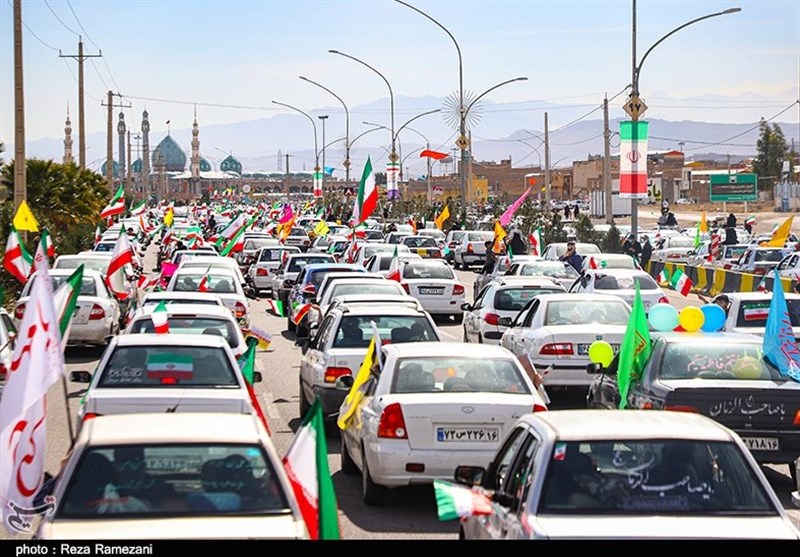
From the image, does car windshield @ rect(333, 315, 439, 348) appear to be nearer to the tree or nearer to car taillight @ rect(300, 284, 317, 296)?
car taillight @ rect(300, 284, 317, 296)

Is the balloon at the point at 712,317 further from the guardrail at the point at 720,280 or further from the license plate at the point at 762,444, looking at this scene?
the guardrail at the point at 720,280

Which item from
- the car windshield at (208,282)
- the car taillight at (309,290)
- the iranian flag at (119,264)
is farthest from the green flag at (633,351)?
the car taillight at (309,290)

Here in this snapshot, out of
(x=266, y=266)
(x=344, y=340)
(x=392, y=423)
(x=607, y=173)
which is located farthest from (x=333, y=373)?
(x=607, y=173)

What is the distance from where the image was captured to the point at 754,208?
392 feet

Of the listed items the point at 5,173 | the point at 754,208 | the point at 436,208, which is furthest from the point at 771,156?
the point at 5,173

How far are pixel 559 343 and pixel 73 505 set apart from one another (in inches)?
418

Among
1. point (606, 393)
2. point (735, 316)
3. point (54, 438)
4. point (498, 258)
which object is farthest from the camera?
point (498, 258)

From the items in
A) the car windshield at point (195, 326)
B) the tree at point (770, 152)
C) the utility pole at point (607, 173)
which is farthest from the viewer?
the tree at point (770, 152)

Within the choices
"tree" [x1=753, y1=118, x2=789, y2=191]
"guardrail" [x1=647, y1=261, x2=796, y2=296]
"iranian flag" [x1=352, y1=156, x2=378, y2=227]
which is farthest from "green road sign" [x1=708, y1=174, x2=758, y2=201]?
"iranian flag" [x1=352, y1=156, x2=378, y2=227]

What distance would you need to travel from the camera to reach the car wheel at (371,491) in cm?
1147

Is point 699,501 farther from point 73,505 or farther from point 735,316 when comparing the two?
point 735,316

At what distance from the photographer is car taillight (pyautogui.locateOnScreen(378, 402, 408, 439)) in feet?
36.7

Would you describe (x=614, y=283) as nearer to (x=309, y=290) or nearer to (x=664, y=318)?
(x=309, y=290)

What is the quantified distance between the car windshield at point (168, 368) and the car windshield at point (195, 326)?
124 inches
